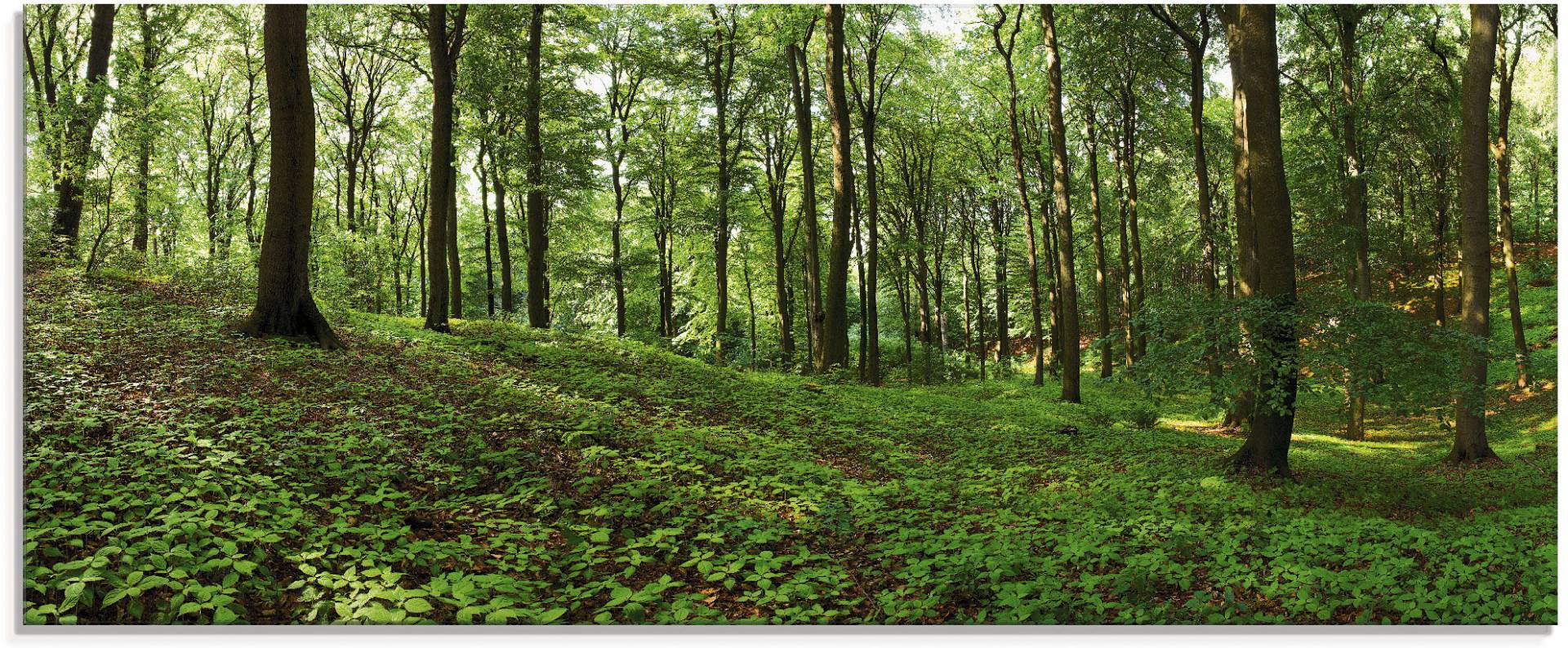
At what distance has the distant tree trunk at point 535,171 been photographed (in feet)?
42.1

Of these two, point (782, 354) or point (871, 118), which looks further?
point (782, 354)

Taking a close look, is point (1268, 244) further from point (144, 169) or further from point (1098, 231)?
point (144, 169)

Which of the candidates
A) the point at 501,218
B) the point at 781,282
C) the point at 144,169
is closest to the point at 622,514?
the point at 144,169

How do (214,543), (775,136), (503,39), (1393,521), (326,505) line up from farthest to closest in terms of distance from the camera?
(775,136) → (503,39) → (1393,521) → (326,505) → (214,543)

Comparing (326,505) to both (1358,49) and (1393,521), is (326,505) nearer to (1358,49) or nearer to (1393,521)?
(1393,521)

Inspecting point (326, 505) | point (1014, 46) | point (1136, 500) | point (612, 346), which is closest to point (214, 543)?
point (326, 505)

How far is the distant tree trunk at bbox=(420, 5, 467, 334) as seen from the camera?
34.0ft

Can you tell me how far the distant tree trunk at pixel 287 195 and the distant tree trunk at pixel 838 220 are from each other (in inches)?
301

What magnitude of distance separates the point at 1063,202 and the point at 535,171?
10343 millimetres

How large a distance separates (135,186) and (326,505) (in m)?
9.82

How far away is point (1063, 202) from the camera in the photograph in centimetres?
1266

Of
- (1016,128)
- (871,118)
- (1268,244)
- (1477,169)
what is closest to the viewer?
(1268,244)

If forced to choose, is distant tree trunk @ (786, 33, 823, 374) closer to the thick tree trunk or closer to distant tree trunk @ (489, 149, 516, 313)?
distant tree trunk @ (489, 149, 516, 313)

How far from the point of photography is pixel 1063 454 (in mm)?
7379
